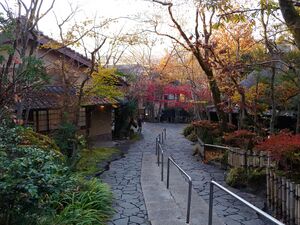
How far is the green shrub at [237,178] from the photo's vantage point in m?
10.9

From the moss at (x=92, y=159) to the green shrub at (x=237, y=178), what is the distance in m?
4.79

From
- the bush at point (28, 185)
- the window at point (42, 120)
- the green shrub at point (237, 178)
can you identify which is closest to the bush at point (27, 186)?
the bush at point (28, 185)

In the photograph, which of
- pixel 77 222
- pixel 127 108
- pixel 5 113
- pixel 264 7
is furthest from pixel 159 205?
pixel 127 108

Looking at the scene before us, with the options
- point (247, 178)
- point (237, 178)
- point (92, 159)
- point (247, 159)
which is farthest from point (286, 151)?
point (92, 159)

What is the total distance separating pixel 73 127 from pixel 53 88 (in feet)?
16.9

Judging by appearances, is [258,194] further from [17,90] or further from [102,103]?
[102,103]

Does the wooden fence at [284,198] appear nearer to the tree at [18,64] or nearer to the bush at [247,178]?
the bush at [247,178]

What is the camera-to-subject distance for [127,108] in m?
26.0

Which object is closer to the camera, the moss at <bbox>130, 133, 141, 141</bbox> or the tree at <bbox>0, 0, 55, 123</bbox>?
the tree at <bbox>0, 0, 55, 123</bbox>

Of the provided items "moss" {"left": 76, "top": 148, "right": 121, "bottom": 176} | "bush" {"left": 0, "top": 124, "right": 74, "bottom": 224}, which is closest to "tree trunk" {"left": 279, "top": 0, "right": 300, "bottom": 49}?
"bush" {"left": 0, "top": 124, "right": 74, "bottom": 224}

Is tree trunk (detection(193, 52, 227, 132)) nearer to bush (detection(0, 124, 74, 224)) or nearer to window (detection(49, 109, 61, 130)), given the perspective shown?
window (detection(49, 109, 61, 130))

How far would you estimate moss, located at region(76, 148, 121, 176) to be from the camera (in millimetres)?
12982

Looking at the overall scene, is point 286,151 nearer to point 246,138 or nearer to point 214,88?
point 246,138

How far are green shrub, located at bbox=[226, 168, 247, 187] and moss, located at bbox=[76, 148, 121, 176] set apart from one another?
4.79 meters
